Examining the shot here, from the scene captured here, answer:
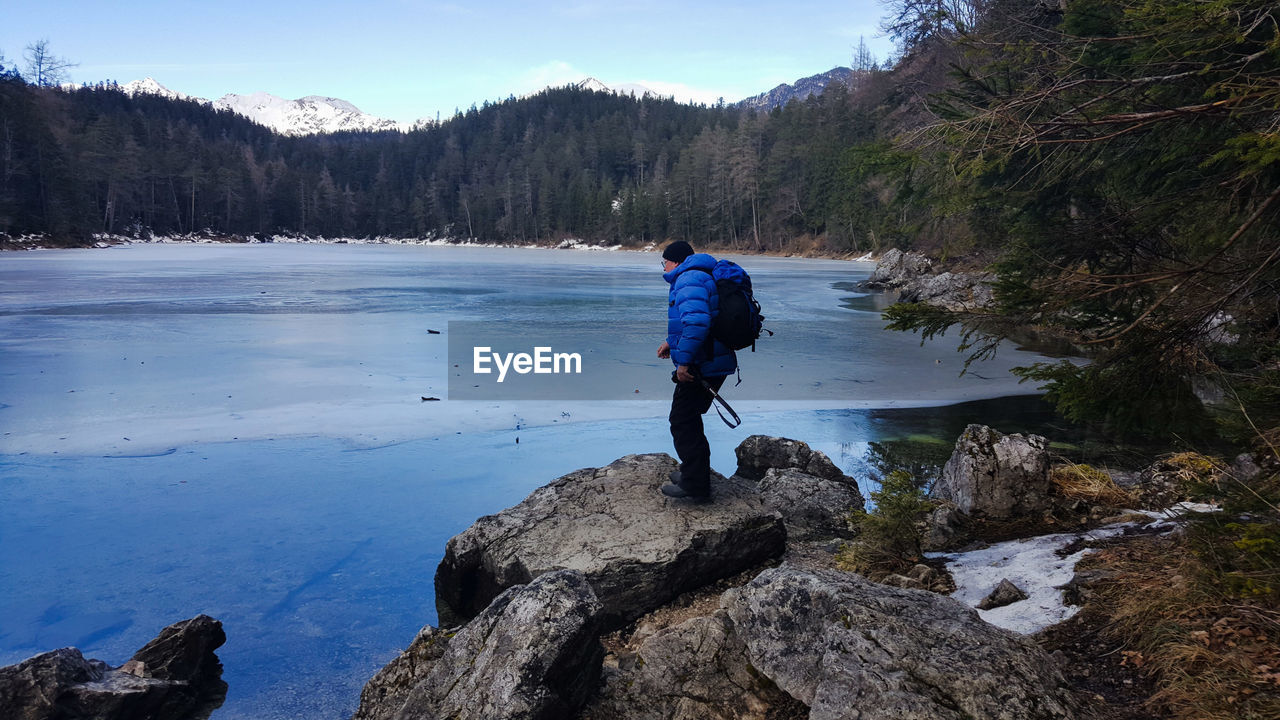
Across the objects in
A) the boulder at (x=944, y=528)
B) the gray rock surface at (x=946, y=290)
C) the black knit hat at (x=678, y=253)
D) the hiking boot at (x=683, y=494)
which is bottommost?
the boulder at (x=944, y=528)

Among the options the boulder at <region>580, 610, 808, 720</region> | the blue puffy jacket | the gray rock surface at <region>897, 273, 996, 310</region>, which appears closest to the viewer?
the boulder at <region>580, 610, 808, 720</region>

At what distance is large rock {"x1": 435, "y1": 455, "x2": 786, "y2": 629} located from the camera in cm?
466

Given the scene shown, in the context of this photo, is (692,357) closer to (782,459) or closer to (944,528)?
(944,528)

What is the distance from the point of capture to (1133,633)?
3438mm

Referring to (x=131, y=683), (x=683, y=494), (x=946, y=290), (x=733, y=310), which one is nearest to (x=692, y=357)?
(x=733, y=310)

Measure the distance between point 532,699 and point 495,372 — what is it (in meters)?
9.69

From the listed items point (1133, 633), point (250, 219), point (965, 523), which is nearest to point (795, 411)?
point (965, 523)

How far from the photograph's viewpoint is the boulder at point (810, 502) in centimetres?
614

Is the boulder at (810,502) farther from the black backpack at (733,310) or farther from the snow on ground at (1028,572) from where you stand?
the black backpack at (733,310)

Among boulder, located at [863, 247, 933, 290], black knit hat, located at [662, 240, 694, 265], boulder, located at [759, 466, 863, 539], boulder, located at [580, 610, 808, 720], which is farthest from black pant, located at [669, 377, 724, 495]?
boulder, located at [863, 247, 933, 290]

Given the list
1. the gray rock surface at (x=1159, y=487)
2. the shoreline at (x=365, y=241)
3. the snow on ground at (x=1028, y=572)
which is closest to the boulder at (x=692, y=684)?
the snow on ground at (x=1028, y=572)

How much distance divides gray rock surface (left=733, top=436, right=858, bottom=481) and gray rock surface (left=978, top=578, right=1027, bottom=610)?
253 cm

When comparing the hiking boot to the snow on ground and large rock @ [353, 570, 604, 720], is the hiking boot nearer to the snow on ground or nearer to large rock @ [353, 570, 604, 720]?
the snow on ground

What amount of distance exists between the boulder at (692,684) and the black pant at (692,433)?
1434 mm
